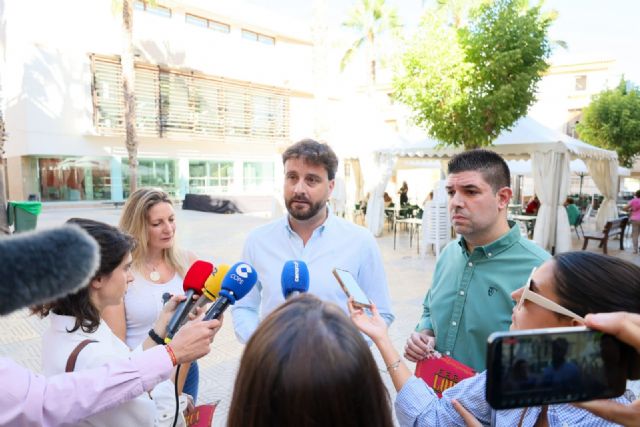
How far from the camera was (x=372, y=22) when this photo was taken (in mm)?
24359

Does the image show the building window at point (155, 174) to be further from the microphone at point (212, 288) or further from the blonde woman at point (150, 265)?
the microphone at point (212, 288)

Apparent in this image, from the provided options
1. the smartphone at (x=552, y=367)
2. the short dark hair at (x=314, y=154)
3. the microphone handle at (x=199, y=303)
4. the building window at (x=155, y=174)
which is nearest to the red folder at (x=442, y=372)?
the smartphone at (x=552, y=367)

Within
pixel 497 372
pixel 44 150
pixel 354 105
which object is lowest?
pixel 497 372

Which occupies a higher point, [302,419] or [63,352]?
[302,419]

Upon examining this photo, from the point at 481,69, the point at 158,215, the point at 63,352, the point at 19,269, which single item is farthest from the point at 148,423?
the point at 481,69

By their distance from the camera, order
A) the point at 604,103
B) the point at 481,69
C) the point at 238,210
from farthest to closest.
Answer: the point at 238,210 < the point at 604,103 < the point at 481,69

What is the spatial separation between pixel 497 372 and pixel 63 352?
138 cm

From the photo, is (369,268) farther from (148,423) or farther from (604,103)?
(604,103)

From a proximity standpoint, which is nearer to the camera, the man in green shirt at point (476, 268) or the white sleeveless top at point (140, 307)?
the man in green shirt at point (476, 268)

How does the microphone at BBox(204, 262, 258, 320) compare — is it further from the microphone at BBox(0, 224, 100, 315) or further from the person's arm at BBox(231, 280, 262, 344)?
the microphone at BBox(0, 224, 100, 315)

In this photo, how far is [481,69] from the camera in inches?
316

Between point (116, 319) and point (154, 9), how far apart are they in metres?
25.9

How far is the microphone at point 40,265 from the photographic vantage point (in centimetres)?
53

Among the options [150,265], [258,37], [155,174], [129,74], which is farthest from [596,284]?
[258,37]
